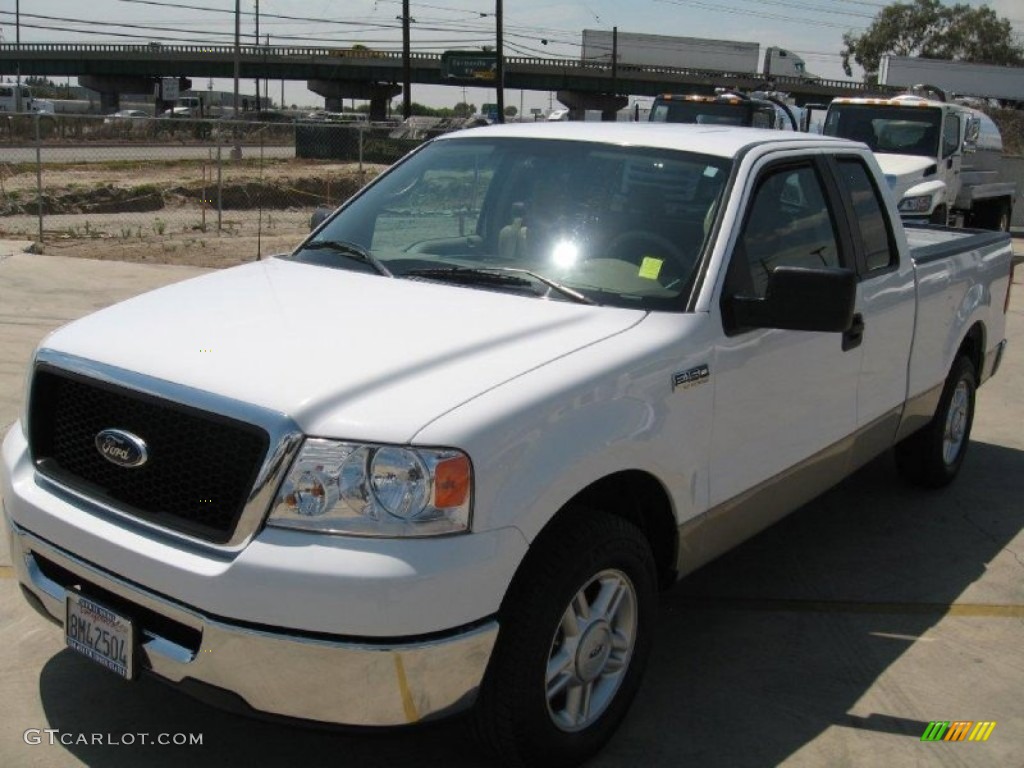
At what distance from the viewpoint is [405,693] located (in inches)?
110

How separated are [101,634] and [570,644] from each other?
4.24 feet

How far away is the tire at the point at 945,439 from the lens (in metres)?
5.95

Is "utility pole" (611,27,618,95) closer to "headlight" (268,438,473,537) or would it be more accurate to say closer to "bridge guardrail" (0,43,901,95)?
"bridge guardrail" (0,43,901,95)

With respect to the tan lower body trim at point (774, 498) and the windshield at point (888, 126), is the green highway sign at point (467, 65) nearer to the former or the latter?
the windshield at point (888, 126)

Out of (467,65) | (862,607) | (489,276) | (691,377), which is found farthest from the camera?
(467,65)

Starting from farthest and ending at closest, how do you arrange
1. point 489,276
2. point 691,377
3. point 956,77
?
point 956,77 → point 489,276 → point 691,377

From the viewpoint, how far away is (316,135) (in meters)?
44.5

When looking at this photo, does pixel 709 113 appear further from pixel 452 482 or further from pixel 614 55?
pixel 614 55

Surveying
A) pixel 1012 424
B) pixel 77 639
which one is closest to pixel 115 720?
pixel 77 639

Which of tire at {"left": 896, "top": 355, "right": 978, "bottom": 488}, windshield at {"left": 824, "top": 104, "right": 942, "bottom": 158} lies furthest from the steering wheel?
windshield at {"left": 824, "top": 104, "right": 942, "bottom": 158}

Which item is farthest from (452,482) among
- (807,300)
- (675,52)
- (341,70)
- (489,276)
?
(341,70)

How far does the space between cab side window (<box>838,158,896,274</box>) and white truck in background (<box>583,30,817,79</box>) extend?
7999 cm

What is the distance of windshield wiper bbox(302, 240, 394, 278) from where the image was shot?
4.14 meters

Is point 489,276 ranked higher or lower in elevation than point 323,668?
higher
